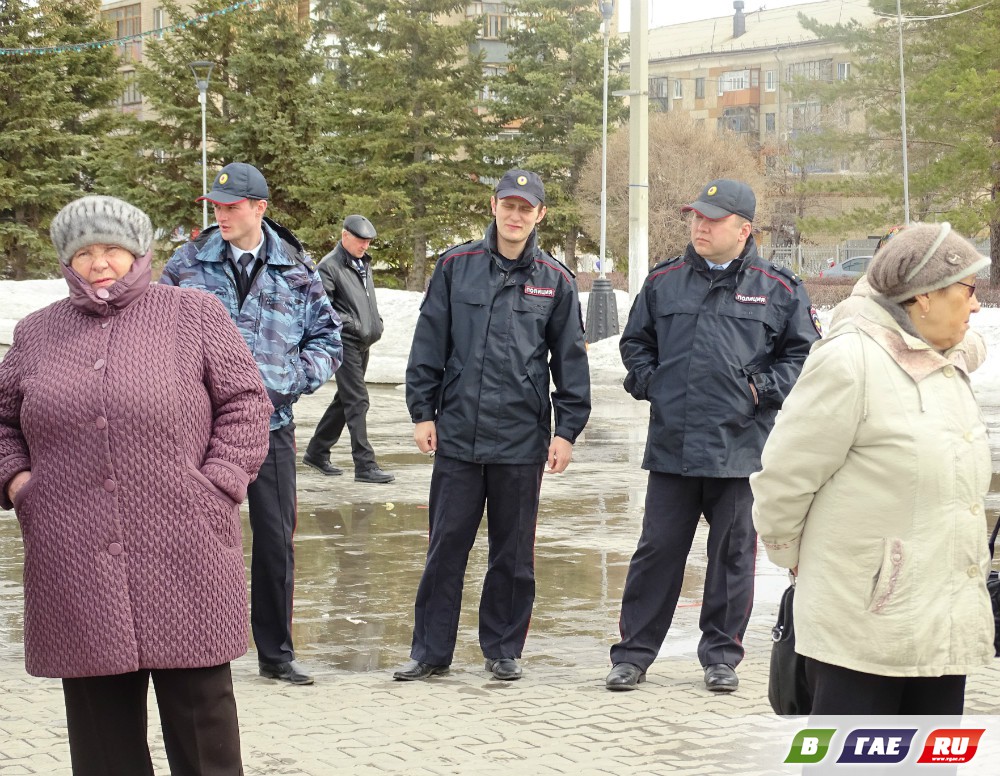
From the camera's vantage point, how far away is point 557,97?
4947 cm

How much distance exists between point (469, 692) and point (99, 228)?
2759 mm

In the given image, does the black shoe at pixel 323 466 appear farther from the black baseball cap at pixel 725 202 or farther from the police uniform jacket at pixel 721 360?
the black baseball cap at pixel 725 202

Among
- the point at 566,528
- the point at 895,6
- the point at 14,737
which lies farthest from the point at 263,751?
the point at 895,6

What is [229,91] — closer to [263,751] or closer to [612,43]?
[612,43]

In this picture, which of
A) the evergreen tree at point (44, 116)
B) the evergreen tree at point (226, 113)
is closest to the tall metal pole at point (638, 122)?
the evergreen tree at point (226, 113)

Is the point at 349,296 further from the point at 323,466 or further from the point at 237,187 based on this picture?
the point at 237,187

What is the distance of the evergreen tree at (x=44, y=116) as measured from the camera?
45.1m

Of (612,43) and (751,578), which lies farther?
(612,43)

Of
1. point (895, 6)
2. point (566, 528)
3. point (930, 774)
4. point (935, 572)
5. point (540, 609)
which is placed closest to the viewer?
point (935, 572)

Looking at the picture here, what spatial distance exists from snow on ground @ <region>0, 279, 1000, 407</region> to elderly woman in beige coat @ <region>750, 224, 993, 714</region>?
13.3 m

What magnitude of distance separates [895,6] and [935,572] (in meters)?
37.3

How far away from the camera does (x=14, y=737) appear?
5172 millimetres

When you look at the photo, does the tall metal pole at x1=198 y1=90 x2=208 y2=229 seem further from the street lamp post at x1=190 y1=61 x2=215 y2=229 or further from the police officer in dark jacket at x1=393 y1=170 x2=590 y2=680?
the police officer in dark jacket at x1=393 y1=170 x2=590 y2=680

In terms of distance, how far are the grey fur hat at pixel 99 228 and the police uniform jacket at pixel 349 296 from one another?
742cm
